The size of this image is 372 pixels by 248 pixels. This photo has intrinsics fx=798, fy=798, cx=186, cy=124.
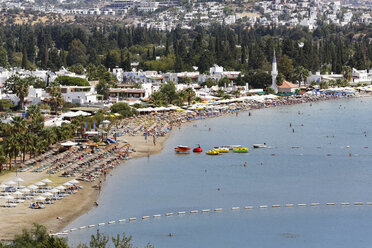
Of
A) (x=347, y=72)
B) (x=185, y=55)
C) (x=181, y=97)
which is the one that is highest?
(x=185, y=55)

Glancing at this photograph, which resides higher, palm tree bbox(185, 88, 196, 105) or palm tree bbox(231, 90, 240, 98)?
palm tree bbox(185, 88, 196, 105)

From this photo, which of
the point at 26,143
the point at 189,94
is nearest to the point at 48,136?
the point at 26,143

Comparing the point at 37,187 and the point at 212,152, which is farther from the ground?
the point at 37,187

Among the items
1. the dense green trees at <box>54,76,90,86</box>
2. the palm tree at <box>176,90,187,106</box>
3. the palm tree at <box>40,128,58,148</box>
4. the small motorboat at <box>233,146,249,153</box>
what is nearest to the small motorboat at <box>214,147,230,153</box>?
the small motorboat at <box>233,146,249,153</box>

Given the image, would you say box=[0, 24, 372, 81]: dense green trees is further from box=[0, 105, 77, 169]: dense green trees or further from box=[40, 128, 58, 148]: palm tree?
box=[40, 128, 58, 148]: palm tree

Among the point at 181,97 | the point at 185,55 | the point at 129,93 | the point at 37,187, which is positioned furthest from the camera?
the point at 185,55

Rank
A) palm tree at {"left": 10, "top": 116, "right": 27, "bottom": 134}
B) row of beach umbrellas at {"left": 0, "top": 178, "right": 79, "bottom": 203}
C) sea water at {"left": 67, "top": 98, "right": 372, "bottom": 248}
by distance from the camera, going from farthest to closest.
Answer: palm tree at {"left": 10, "top": 116, "right": 27, "bottom": 134} < row of beach umbrellas at {"left": 0, "top": 178, "right": 79, "bottom": 203} < sea water at {"left": 67, "top": 98, "right": 372, "bottom": 248}

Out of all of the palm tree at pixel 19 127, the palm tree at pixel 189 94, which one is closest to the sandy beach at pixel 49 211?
the palm tree at pixel 19 127

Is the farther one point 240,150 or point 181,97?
point 181,97

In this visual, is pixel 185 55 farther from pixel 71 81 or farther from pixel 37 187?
pixel 37 187
